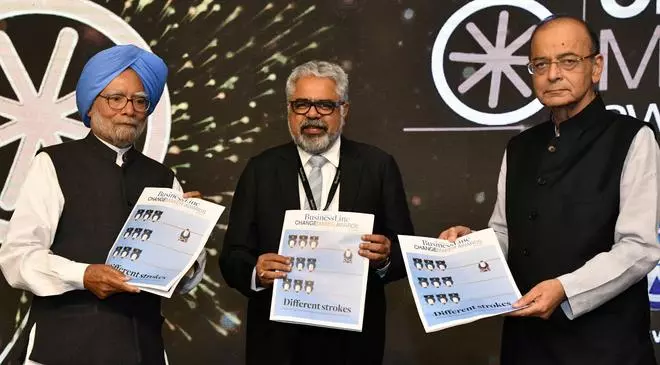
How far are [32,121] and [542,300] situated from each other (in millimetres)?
3024

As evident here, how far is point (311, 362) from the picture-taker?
291 cm

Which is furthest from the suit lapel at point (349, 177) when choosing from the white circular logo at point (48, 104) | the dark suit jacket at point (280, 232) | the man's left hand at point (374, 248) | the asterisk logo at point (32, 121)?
the asterisk logo at point (32, 121)

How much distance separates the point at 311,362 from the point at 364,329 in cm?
24

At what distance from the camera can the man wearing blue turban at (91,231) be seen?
2574 mm

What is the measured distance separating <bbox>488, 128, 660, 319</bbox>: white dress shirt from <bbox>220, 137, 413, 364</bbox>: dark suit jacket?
721mm

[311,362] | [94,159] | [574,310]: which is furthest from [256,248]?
[574,310]

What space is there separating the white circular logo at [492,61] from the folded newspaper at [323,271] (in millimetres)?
1498

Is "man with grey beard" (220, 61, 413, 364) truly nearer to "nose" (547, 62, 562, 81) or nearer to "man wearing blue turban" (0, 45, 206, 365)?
"man wearing blue turban" (0, 45, 206, 365)

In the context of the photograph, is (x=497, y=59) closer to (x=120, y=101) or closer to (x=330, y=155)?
(x=330, y=155)

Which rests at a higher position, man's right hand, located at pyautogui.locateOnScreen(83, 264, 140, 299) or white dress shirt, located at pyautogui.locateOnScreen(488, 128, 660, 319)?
white dress shirt, located at pyautogui.locateOnScreen(488, 128, 660, 319)

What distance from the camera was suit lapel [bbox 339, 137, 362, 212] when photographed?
117 inches

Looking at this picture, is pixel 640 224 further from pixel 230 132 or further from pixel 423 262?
pixel 230 132

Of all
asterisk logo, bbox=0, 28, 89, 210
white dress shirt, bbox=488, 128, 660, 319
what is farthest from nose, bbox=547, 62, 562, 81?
asterisk logo, bbox=0, 28, 89, 210

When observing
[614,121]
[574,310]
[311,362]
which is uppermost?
[614,121]
